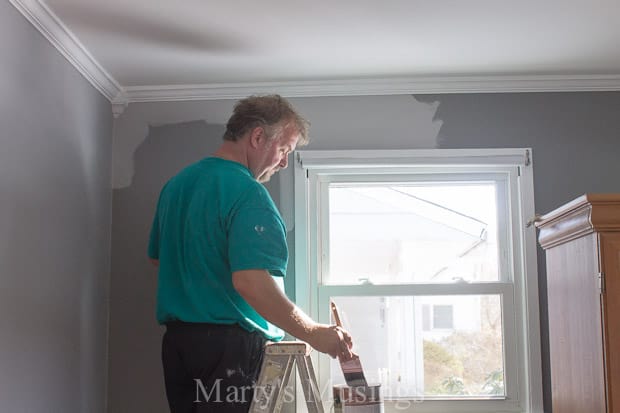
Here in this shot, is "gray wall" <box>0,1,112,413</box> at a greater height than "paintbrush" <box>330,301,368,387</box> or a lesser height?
greater

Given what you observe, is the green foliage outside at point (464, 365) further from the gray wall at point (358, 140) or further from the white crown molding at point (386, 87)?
the white crown molding at point (386, 87)

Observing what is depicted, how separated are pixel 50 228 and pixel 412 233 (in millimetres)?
1656

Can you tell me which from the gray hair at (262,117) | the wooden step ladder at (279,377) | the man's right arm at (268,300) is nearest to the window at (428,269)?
the gray hair at (262,117)

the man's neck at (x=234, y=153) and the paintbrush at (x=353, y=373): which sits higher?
the man's neck at (x=234, y=153)

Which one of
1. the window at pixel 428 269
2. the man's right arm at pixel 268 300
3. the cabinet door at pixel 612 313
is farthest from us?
the window at pixel 428 269

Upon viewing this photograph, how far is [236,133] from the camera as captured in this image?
2.51 meters

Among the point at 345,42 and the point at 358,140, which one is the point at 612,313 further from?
the point at 358,140

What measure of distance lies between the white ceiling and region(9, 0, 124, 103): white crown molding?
0.06 ft

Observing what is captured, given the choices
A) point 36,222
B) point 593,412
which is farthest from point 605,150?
point 36,222

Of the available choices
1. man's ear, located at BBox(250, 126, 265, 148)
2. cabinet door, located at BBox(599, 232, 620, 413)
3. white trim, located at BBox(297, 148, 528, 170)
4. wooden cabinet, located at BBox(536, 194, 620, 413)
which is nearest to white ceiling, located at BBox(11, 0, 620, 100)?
white trim, located at BBox(297, 148, 528, 170)

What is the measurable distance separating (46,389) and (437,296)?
5.76ft

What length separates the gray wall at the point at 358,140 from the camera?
137 inches

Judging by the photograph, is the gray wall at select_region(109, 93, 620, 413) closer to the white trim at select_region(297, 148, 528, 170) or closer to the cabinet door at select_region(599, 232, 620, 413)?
the white trim at select_region(297, 148, 528, 170)

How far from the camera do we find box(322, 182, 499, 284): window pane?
3525mm
